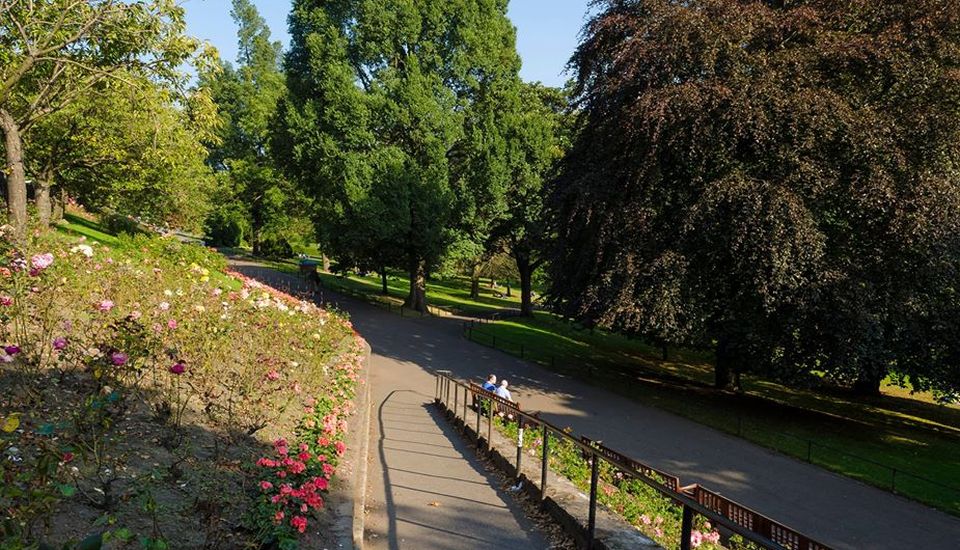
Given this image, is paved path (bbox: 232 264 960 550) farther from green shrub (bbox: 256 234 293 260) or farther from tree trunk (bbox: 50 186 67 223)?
green shrub (bbox: 256 234 293 260)

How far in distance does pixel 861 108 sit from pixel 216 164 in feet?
176

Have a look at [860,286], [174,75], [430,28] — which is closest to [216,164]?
[430,28]

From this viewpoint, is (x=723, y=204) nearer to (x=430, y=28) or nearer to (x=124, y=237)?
(x=124, y=237)

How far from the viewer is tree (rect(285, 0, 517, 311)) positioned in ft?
79.8

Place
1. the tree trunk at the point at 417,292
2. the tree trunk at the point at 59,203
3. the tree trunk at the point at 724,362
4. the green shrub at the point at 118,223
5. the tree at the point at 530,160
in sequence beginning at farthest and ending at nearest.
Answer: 1. the tree trunk at the point at 417,292
2. the tree at the point at 530,160
3. the green shrub at the point at 118,223
4. the tree trunk at the point at 59,203
5. the tree trunk at the point at 724,362

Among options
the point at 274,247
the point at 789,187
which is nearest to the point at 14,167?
the point at 789,187

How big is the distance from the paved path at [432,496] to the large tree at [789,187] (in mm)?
6630

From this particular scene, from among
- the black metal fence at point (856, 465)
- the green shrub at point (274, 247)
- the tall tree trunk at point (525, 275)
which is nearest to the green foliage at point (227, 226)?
the green shrub at point (274, 247)

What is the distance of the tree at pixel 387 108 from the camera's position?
2431cm

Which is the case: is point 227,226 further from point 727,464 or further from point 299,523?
point 299,523

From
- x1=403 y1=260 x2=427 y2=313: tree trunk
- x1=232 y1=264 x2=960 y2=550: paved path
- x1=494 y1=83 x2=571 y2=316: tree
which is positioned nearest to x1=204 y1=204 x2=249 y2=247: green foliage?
x1=403 y1=260 x2=427 y2=313: tree trunk

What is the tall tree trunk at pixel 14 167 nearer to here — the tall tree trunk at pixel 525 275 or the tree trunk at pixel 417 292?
the tree trunk at pixel 417 292

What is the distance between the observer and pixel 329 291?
109 ft

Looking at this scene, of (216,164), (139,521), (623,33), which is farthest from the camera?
(216,164)
